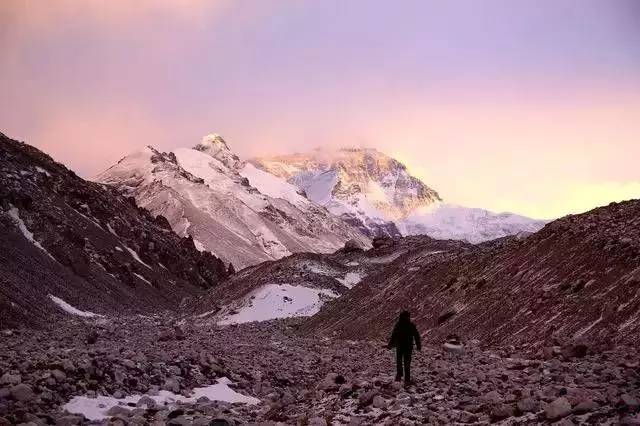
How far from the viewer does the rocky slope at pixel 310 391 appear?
44.2 feet

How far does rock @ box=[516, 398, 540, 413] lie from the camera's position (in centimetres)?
1306

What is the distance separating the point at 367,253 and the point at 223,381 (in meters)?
103

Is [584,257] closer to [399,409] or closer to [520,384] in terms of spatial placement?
[520,384]

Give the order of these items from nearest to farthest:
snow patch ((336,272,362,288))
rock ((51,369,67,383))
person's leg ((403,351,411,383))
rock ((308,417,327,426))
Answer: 1. rock ((308,417,327,426))
2. rock ((51,369,67,383))
3. person's leg ((403,351,411,383))
4. snow patch ((336,272,362,288))

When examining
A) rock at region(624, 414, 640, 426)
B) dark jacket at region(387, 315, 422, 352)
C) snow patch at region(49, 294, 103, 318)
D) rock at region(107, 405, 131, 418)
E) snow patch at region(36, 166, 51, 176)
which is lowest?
rock at region(624, 414, 640, 426)

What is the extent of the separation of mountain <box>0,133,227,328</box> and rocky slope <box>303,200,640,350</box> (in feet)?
84.6

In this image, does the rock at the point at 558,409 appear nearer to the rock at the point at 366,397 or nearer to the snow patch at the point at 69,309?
the rock at the point at 366,397

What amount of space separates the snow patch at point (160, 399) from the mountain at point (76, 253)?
25.1 meters

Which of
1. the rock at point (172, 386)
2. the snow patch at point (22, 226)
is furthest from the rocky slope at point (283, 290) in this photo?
the rock at point (172, 386)

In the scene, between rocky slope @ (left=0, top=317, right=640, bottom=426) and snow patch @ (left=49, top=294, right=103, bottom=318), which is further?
snow patch @ (left=49, top=294, right=103, bottom=318)

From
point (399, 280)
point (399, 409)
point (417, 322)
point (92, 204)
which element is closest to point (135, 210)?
point (92, 204)

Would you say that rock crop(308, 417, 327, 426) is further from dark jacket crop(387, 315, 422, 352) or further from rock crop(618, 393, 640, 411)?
rock crop(618, 393, 640, 411)

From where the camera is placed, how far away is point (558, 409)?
39.9 feet

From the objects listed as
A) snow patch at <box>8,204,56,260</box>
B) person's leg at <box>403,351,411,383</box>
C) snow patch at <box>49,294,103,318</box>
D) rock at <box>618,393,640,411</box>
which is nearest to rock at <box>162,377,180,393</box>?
person's leg at <box>403,351,411,383</box>
